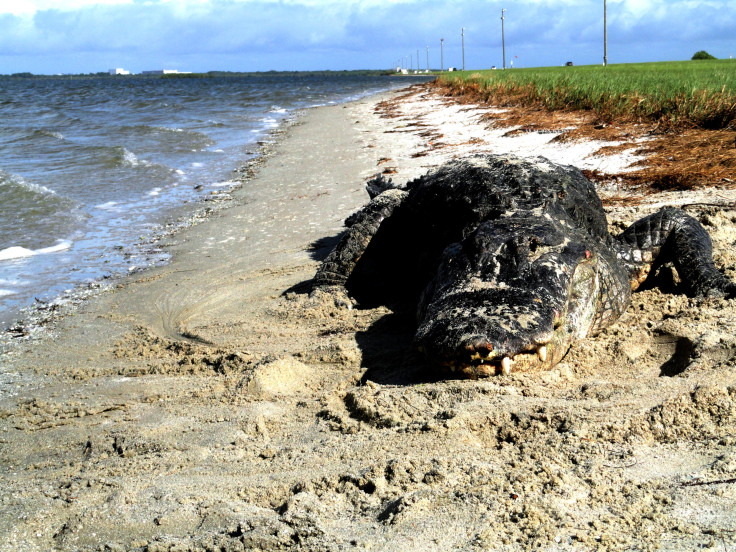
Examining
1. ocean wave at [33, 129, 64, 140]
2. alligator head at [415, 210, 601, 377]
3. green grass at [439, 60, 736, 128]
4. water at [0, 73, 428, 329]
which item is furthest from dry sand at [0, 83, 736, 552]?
ocean wave at [33, 129, 64, 140]

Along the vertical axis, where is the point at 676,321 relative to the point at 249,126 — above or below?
below

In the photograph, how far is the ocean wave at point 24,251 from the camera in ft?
24.6

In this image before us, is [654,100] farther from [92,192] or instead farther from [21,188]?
[21,188]

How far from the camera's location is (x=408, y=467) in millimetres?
2494

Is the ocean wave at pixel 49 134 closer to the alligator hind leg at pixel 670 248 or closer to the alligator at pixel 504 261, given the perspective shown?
the alligator at pixel 504 261

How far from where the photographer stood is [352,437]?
2857 millimetres

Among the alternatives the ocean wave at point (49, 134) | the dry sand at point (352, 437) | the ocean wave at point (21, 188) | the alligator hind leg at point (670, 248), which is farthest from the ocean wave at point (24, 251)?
the ocean wave at point (49, 134)

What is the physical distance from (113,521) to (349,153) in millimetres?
12406

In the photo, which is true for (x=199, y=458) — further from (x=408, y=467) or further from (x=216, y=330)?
(x=216, y=330)

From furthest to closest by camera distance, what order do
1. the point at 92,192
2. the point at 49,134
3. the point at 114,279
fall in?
the point at 49,134 < the point at 92,192 < the point at 114,279

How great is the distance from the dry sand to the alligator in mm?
196

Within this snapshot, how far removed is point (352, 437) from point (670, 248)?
3.05 m

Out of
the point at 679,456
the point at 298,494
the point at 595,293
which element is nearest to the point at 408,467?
the point at 298,494

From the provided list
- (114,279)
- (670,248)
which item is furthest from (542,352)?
(114,279)
